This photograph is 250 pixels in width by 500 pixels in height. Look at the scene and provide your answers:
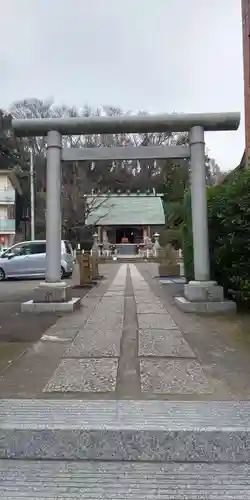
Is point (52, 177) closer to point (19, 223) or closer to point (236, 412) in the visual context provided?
point (236, 412)

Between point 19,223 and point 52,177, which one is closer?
point 52,177

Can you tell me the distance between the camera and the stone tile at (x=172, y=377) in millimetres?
4438

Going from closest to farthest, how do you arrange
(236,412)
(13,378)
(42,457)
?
(42,457), (236,412), (13,378)

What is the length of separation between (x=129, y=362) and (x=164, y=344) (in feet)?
3.35

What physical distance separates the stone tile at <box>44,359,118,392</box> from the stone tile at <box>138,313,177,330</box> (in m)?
2.22

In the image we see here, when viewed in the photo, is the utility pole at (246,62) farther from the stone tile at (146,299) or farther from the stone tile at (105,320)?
the stone tile at (105,320)

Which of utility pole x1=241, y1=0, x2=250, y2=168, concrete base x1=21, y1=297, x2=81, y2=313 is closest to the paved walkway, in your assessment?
concrete base x1=21, y1=297, x2=81, y2=313

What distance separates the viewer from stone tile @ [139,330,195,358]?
5.86 metres

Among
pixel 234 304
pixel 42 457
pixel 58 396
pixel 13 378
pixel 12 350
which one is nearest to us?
pixel 42 457

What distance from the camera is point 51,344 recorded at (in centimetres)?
645

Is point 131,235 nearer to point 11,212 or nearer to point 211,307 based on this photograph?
point 11,212

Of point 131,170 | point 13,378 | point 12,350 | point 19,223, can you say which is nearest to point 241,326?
point 12,350

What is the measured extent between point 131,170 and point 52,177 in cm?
5061

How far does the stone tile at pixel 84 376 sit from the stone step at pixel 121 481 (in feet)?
3.79
